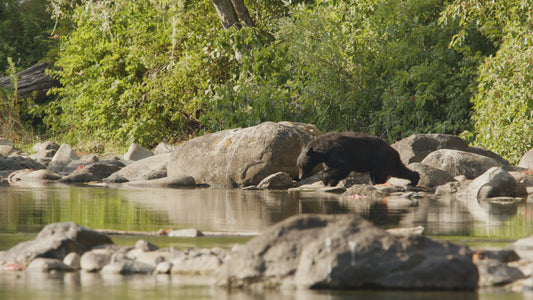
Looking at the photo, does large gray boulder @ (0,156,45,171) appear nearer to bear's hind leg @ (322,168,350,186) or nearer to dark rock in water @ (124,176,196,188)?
dark rock in water @ (124,176,196,188)

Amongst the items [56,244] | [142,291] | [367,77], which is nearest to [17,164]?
[367,77]

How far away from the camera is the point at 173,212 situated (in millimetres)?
7828

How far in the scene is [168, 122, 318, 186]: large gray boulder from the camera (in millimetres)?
13398

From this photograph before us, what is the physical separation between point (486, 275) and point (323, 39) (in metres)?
14.3

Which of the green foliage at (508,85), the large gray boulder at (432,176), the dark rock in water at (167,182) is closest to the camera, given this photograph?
the large gray boulder at (432,176)

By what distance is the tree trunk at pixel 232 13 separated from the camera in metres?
18.4

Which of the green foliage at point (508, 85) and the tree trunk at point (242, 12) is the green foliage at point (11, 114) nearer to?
the tree trunk at point (242, 12)

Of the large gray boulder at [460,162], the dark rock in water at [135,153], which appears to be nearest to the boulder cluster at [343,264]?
the large gray boulder at [460,162]

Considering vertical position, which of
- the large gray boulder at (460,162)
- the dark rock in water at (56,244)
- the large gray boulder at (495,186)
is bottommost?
the dark rock in water at (56,244)

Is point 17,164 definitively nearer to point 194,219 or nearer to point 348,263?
point 194,219

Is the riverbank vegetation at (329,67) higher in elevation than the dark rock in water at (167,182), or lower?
higher

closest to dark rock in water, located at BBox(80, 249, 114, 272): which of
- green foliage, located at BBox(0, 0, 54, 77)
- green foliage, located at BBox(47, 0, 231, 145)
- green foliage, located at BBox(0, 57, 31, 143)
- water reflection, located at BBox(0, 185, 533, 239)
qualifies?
water reflection, located at BBox(0, 185, 533, 239)

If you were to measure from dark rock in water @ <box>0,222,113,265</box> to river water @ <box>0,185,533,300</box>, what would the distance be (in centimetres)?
31

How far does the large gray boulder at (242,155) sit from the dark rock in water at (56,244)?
28.1 ft
